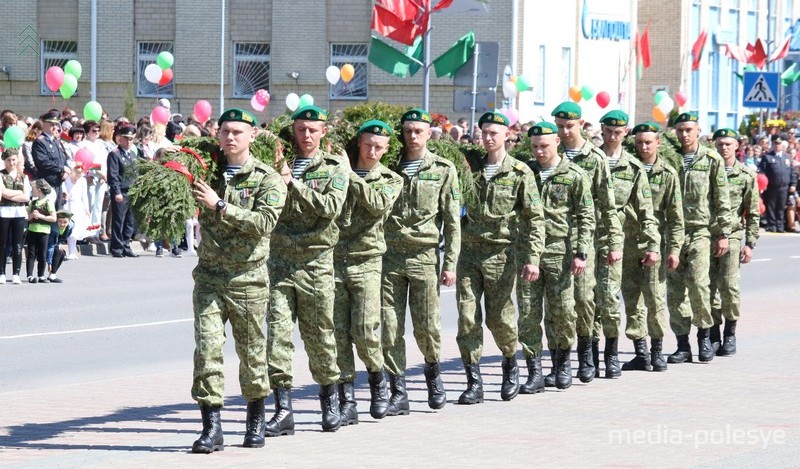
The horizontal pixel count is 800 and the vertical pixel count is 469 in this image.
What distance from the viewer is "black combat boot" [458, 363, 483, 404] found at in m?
11.1

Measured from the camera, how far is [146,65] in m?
43.0

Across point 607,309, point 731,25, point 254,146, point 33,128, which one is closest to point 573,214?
point 607,309

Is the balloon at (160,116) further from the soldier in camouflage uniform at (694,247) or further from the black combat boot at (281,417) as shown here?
the black combat boot at (281,417)

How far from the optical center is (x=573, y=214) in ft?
39.1

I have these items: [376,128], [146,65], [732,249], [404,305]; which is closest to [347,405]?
[404,305]

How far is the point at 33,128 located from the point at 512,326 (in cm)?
1247

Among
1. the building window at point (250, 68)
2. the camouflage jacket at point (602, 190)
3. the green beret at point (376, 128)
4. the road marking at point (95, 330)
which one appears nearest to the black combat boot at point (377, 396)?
the green beret at point (376, 128)

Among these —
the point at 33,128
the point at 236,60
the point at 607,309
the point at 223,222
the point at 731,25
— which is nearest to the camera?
the point at 223,222

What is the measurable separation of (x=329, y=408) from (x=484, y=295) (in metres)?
1.86

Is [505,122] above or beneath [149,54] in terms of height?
beneath

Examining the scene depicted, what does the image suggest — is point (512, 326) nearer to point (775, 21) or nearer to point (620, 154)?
point (620, 154)

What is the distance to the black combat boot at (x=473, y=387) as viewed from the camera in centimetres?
1106

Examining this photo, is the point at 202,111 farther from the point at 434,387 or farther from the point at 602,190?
the point at 434,387

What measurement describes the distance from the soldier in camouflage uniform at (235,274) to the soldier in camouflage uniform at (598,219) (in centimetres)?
356
